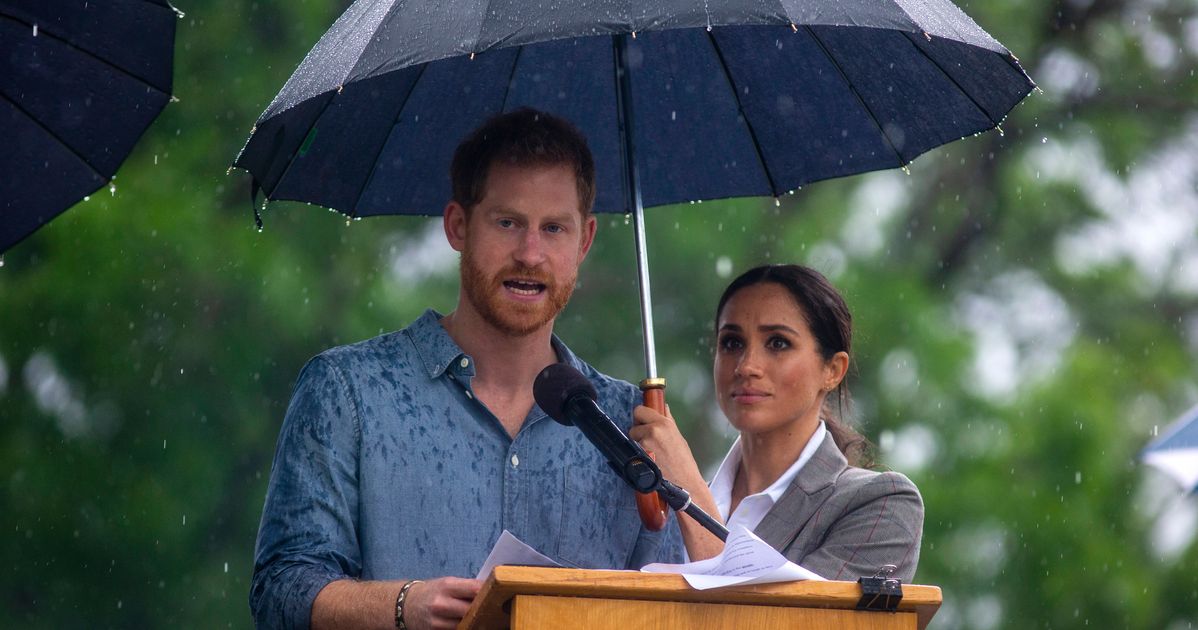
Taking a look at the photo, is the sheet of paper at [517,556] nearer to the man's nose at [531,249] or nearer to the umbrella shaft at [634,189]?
the man's nose at [531,249]

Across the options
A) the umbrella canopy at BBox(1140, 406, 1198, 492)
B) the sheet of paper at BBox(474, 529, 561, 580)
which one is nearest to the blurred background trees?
the umbrella canopy at BBox(1140, 406, 1198, 492)

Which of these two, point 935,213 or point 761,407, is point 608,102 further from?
point 935,213

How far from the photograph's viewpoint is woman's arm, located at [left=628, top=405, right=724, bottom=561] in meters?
3.81

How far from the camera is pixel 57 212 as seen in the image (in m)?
4.06

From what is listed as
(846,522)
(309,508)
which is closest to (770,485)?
(846,522)

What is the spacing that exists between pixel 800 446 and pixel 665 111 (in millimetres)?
911

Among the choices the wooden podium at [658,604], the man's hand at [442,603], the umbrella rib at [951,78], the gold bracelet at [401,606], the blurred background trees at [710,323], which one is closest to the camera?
the wooden podium at [658,604]

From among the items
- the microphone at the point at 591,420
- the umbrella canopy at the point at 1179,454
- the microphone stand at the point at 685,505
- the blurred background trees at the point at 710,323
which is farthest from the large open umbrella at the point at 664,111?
the blurred background trees at the point at 710,323

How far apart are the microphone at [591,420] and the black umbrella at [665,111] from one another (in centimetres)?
65

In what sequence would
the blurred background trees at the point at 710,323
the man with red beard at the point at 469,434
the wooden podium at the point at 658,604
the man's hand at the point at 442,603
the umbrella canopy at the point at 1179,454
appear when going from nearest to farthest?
1. the wooden podium at the point at 658,604
2. the man's hand at the point at 442,603
3. the man with red beard at the point at 469,434
4. the umbrella canopy at the point at 1179,454
5. the blurred background trees at the point at 710,323

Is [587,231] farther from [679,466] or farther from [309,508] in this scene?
[309,508]

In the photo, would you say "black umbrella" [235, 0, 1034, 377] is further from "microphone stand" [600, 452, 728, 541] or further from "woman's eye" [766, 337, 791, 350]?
"microphone stand" [600, 452, 728, 541]

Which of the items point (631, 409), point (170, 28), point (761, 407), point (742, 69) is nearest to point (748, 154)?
point (742, 69)

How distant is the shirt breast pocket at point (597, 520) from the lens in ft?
12.8
